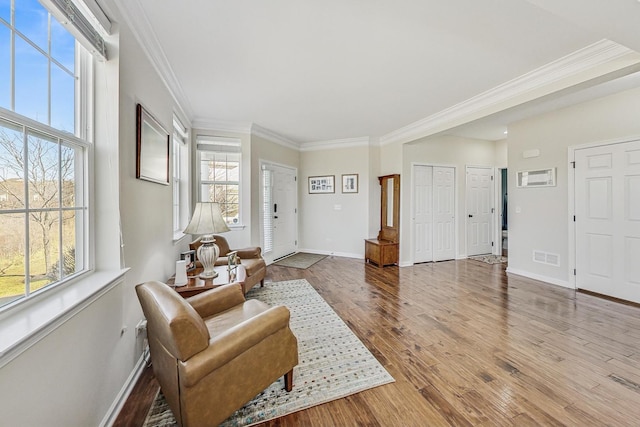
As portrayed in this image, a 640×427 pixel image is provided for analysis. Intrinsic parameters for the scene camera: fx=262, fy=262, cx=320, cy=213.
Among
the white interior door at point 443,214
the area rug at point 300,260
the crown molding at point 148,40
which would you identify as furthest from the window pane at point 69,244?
the white interior door at point 443,214

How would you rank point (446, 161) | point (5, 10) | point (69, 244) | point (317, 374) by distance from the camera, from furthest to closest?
1. point (446, 161)
2. point (317, 374)
3. point (69, 244)
4. point (5, 10)

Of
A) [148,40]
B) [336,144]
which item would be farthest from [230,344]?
[336,144]

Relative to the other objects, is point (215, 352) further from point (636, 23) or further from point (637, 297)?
point (637, 297)

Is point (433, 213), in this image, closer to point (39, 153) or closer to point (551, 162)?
point (551, 162)

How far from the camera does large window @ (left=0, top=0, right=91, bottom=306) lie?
96 cm

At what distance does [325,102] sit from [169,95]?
1868 millimetres

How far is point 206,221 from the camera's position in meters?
2.37

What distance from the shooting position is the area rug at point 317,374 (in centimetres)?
152

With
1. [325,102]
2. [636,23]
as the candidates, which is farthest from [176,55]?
[636,23]

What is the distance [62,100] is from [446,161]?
554 centimetres

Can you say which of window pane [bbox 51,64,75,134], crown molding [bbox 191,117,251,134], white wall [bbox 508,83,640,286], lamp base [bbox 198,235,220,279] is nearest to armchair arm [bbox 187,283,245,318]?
lamp base [bbox 198,235,220,279]

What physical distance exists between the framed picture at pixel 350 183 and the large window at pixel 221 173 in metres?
2.25

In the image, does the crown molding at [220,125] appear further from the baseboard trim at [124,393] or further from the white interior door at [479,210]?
the white interior door at [479,210]

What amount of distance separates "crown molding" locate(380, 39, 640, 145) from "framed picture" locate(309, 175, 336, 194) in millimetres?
2339
